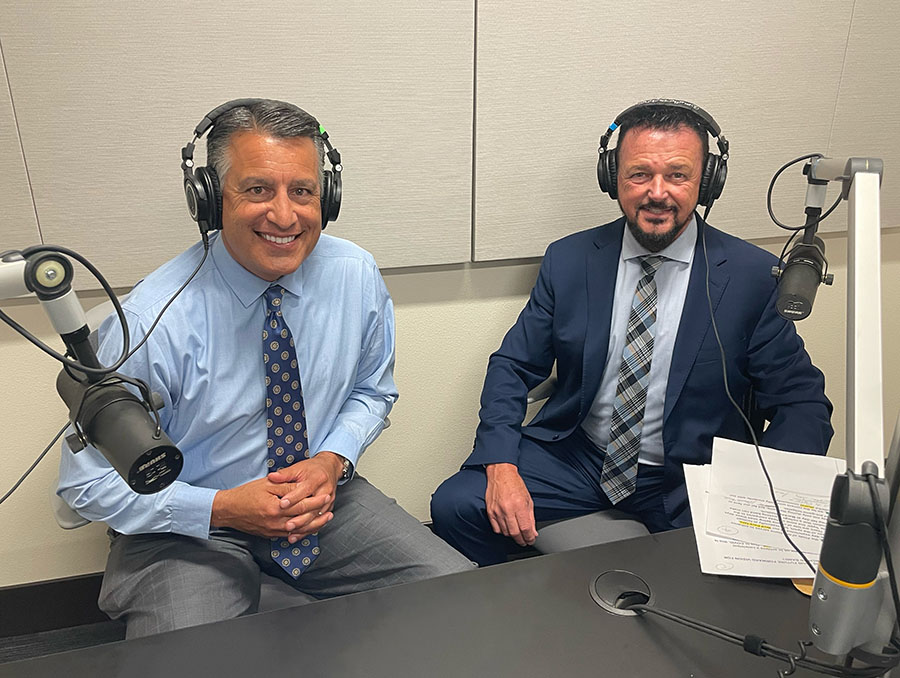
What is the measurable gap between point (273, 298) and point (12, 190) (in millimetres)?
631

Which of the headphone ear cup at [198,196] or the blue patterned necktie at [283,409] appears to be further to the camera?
the blue patterned necktie at [283,409]

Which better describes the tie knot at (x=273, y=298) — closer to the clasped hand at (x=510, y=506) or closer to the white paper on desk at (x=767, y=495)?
the clasped hand at (x=510, y=506)

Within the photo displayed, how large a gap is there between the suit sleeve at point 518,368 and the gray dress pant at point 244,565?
309 millimetres

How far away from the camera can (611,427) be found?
176 cm

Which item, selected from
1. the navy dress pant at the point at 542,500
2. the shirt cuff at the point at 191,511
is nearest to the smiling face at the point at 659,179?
the navy dress pant at the point at 542,500

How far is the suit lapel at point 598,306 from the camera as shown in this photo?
1749 millimetres

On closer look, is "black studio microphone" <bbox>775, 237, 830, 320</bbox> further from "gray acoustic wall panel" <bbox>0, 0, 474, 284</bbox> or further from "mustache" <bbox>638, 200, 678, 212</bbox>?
"gray acoustic wall panel" <bbox>0, 0, 474, 284</bbox>

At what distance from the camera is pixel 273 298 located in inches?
56.7

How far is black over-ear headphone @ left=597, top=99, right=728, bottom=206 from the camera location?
5.16 feet

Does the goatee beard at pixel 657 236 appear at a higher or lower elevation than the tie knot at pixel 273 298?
higher

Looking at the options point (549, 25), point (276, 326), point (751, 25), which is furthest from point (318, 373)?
point (751, 25)

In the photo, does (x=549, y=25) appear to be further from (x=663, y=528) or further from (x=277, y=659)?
(x=277, y=659)

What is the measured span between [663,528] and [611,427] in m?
0.25

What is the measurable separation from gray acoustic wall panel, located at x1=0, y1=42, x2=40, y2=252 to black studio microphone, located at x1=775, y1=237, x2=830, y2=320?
147 cm
